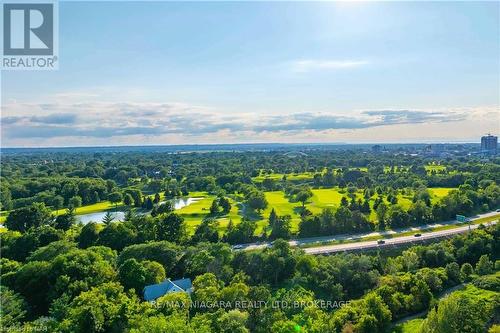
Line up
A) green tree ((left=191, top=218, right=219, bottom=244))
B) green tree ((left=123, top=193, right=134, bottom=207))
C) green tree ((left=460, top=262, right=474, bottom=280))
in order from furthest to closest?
green tree ((left=123, top=193, right=134, bottom=207)) → green tree ((left=191, top=218, right=219, bottom=244)) → green tree ((left=460, top=262, right=474, bottom=280))

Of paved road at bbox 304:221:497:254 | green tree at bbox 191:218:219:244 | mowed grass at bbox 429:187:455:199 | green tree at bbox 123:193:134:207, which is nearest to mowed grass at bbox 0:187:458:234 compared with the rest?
mowed grass at bbox 429:187:455:199

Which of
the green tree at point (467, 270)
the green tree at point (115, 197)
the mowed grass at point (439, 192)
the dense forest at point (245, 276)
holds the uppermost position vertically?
the mowed grass at point (439, 192)

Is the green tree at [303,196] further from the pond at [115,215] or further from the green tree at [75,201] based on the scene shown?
the green tree at [75,201]

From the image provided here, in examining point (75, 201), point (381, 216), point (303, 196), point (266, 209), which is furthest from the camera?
point (75, 201)

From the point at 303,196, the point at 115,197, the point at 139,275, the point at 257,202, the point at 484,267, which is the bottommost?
the point at 484,267

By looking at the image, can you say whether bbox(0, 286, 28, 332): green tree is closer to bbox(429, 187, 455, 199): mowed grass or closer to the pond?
the pond

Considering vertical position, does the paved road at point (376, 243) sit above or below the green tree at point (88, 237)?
below

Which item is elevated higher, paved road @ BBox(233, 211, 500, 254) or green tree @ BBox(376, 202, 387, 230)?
green tree @ BBox(376, 202, 387, 230)

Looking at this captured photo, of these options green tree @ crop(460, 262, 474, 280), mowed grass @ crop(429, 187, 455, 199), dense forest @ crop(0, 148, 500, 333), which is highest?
mowed grass @ crop(429, 187, 455, 199)

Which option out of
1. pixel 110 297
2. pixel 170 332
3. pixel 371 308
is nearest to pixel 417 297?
pixel 371 308

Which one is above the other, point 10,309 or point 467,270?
point 10,309

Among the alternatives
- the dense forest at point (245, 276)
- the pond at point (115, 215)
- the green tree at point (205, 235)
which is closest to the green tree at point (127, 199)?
the pond at point (115, 215)

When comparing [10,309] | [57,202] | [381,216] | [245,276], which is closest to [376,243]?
[381,216]

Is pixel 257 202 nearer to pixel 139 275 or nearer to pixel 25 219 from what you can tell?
pixel 25 219
